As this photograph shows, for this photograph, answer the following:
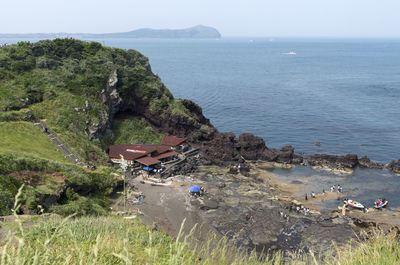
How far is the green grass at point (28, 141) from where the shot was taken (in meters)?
37.1

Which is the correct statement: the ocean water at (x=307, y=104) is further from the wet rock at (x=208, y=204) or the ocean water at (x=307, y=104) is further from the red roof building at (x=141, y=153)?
the wet rock at (x=208, y=204)

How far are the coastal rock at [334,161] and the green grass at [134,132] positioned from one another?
2796 cm

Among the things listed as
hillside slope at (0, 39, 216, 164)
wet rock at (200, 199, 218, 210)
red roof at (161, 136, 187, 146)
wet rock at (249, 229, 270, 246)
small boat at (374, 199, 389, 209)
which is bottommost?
wet rock at (249, 229, 270, 246)

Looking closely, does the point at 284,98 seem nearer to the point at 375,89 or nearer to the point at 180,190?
the point at 375,89

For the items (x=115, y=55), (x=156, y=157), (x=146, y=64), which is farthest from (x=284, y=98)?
(x=156, y=157)

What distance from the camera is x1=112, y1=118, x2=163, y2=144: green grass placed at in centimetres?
5710

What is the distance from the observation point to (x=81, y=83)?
5656cm

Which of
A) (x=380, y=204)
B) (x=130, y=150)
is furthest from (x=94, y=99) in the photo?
(x=380, y=204)

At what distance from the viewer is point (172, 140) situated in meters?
56.8

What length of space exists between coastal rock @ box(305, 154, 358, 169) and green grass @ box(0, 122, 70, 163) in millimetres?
39519

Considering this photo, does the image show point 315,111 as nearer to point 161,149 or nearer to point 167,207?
point 161,149

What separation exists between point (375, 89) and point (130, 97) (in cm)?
9193

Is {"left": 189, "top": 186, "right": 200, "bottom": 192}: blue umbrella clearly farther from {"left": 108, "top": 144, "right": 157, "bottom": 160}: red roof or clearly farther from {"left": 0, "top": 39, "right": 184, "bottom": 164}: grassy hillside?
{"left": 0, "top": 39, "right": 184, "bottom": 164}: grassy hillside

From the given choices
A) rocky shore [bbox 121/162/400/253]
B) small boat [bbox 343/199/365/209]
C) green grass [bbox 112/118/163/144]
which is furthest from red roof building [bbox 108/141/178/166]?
small boat [bbox 343/199/365/209]
